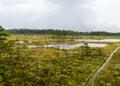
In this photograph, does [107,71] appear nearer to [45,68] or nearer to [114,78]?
[114,78]

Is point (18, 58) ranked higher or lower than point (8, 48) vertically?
lower

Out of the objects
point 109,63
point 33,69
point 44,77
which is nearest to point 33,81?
point 44,77

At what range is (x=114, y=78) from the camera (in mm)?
84500

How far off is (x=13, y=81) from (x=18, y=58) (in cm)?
3569

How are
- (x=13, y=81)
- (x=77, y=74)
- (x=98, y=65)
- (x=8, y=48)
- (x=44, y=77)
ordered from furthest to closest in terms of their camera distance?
1. (x=98, y=65)
2. (x=77, y=74)
3. (x=44, y=77)
4. (x=13, y=81)
5. (x=8, y=48)

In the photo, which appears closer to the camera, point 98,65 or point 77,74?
point 77,74

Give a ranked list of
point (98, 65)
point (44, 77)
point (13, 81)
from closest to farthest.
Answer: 1. point (13, 81)
2. point (44, 77)
3. point (98, 65)

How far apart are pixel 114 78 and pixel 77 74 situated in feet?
43.1

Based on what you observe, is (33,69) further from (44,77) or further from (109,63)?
(109,63)

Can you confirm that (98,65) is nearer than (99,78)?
No

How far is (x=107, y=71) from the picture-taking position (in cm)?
9219

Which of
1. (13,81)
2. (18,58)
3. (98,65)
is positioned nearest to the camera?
(13,81)

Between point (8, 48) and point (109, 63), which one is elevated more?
point (8, 48)

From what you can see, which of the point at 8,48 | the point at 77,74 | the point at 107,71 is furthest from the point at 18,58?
the point at 8,48
